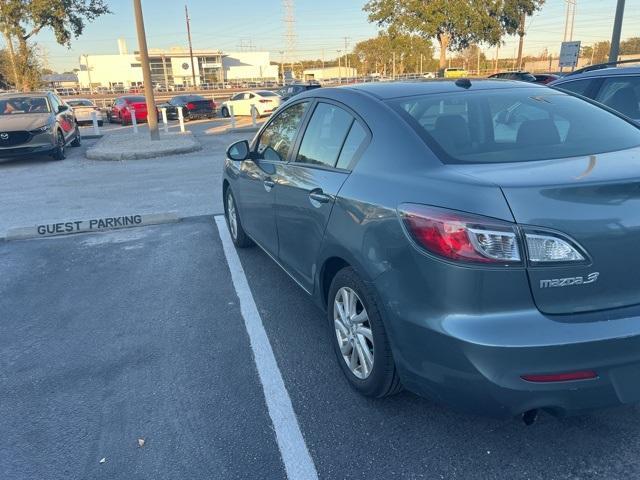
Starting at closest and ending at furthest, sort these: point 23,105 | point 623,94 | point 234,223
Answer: point 234,223
point 623,94
point 23,105

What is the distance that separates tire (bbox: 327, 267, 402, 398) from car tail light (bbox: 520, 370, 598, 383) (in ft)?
2.34

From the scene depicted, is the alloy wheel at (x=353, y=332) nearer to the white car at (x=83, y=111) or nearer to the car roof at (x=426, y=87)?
the car roof at (x=426, y=87)

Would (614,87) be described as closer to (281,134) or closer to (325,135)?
(281,134)

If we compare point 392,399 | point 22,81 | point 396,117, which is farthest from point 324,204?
point 22,81

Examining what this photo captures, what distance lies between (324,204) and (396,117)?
0.63 meters

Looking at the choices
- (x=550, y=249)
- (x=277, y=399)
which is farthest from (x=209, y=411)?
(x=550, y=249)

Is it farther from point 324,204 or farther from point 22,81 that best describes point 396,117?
point 22,81

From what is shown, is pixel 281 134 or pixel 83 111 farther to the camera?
pixel 83 111

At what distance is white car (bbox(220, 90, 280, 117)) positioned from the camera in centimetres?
2581

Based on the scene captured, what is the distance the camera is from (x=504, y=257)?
202 cm

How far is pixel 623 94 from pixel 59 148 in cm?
1244

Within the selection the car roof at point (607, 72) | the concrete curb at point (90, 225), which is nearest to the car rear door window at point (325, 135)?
the concrete curb at point (90, 225)

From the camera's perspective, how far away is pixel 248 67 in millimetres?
94562

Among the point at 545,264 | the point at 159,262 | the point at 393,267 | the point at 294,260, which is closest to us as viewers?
the point at 545,264
